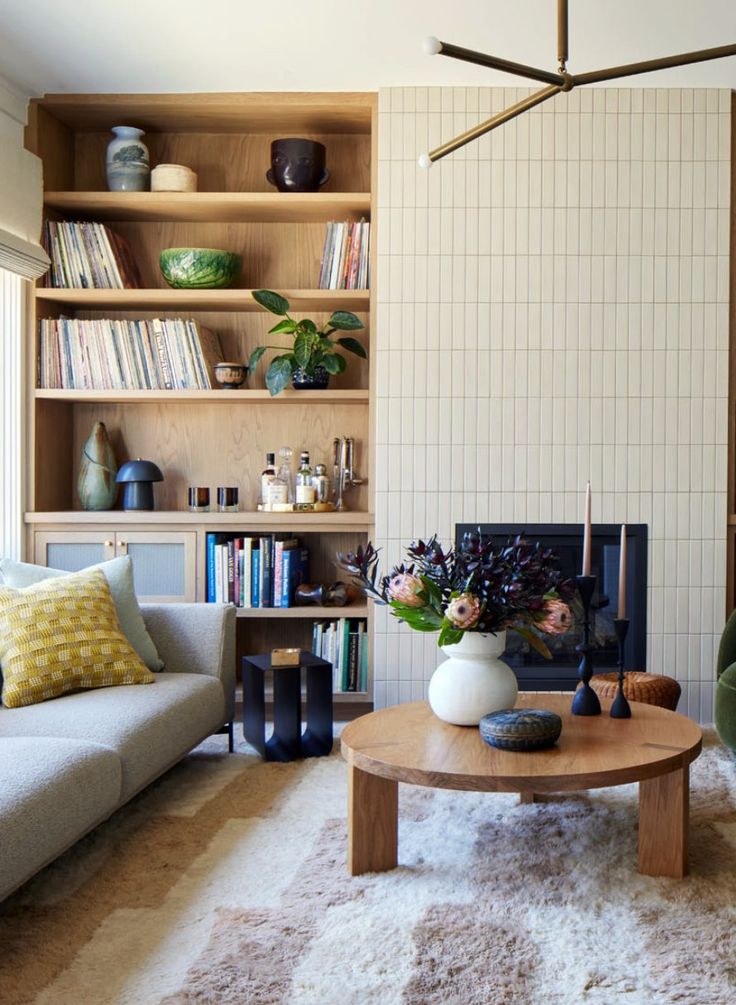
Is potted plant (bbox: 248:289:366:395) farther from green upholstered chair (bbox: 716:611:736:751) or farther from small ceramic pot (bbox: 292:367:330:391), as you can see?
green upholstered chair (bbox: 716:611:736:751)

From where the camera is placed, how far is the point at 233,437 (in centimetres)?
448

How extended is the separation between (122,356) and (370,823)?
2.47 metres

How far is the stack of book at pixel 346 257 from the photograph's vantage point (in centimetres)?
419

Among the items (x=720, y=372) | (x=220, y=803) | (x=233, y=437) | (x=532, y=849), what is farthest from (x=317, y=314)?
(x=532, y=849)

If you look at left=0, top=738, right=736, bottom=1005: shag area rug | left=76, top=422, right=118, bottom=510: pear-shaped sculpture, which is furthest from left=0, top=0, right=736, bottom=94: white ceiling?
left=0, top=738, right=736, bottom=1005: shag area rug

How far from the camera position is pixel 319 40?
3.64 metres

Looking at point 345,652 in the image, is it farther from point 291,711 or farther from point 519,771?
point 519,771

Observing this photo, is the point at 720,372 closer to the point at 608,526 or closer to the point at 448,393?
the point at 608,526

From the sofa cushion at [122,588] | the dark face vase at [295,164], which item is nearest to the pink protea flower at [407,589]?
the sofa cushion at [122,588]

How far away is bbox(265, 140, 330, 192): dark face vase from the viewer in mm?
4160

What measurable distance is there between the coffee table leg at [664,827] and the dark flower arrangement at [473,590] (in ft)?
1.49

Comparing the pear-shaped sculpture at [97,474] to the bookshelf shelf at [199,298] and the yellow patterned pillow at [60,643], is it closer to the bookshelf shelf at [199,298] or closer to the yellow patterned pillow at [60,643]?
the bookshelf shelf at [199,298]

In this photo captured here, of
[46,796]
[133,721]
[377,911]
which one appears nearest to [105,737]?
[133,721]

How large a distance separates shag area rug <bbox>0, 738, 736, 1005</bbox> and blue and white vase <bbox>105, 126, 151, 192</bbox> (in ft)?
8.40
